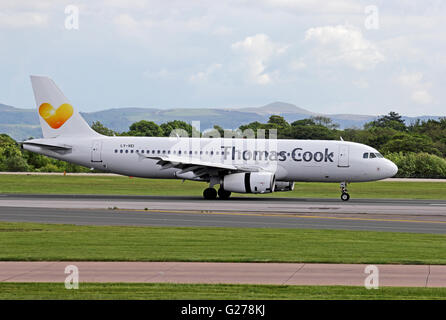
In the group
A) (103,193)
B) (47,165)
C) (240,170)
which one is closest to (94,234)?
(240,170)

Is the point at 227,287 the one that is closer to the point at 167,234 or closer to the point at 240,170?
the point at 167,234

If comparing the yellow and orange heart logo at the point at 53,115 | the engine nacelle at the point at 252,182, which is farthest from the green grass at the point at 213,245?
the yellow and orange heart logo at the point at 53,115

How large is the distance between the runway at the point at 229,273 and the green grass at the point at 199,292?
61 cm

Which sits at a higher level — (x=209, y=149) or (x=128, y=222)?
(x=209, y=149)

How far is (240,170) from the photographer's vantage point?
1693 inches

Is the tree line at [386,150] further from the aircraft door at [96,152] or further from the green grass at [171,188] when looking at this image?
the aircraft door at [96,152]

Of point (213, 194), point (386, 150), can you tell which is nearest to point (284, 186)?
point (213, 194)

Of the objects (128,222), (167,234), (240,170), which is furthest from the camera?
(240,170)

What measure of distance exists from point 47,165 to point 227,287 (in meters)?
79.2

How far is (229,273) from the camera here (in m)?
16.1

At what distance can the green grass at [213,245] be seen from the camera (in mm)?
18438

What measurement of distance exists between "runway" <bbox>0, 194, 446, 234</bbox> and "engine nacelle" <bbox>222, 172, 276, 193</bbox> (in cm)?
83
